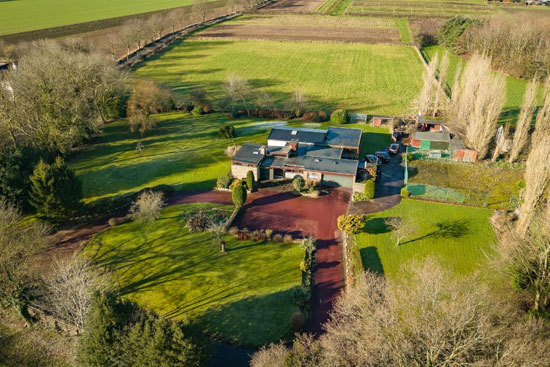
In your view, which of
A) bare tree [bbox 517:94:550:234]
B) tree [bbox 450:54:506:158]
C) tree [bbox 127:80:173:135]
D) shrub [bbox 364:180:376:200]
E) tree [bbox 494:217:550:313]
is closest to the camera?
tree [bbox 494:217:550:313]

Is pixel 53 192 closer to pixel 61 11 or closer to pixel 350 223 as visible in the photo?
pixel 350 223

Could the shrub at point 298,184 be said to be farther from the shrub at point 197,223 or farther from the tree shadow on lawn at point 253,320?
the tree shadow on lawn at point 253,320

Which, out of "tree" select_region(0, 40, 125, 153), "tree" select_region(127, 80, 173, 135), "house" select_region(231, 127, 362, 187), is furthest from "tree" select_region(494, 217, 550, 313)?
"tree" select_region(0, 40, 125, 153)

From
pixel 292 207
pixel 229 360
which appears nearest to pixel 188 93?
pixel 292 207

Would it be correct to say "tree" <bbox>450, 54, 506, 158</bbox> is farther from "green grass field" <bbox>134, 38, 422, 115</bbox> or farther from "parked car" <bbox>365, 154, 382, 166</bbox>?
"green grass field" <bbox>134, 38, 422, 115</bbox>

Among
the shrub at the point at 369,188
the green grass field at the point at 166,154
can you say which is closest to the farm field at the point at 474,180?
the shrub at the point at 369,188

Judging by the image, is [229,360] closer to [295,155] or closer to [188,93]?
[295,155]

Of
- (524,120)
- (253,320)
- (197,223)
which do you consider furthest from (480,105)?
(253,320)
